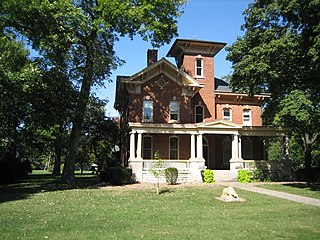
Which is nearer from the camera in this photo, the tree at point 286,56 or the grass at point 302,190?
the grass at point 302,190

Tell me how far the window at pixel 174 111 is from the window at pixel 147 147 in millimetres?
2797

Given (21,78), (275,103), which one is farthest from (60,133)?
(275,103)

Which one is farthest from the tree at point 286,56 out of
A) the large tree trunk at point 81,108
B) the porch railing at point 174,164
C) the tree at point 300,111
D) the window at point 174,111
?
the large tree trunk at point 81,108

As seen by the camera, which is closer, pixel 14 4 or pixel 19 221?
pixel 19 221

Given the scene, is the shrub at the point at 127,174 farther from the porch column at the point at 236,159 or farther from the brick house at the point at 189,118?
the porch column at the point at 236,159

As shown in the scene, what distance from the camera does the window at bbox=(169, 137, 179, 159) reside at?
28062mm

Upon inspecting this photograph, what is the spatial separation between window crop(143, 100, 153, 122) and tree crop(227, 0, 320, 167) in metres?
7.84

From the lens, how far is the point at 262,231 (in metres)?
8.27

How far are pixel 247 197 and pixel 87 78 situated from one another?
13525 mm

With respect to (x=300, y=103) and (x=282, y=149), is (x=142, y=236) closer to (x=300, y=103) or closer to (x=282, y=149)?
(x=300, y=103)

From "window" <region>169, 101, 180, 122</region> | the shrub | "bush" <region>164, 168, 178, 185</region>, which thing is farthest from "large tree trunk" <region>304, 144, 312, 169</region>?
the shrub

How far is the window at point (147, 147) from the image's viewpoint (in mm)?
27736

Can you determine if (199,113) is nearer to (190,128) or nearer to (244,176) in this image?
(190,128)

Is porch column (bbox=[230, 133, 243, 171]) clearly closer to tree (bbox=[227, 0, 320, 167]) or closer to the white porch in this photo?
the white porch
